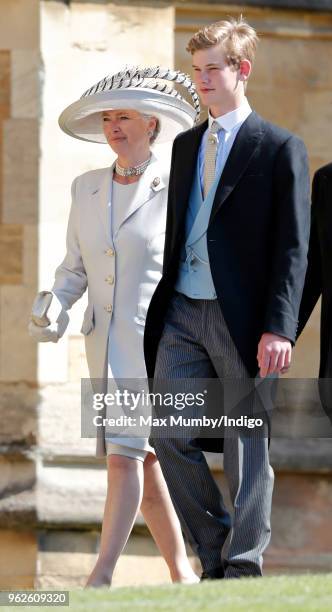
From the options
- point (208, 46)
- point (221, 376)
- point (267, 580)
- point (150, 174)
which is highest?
point (208, 46)

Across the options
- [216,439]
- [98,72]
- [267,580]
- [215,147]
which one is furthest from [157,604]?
[98,72]

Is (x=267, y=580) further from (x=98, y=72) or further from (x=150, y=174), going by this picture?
(x=98, y=72)

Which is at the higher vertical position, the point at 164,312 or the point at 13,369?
the point at 164,312

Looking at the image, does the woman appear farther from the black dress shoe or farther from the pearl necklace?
the black dress shoe

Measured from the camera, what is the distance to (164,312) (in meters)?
5.58

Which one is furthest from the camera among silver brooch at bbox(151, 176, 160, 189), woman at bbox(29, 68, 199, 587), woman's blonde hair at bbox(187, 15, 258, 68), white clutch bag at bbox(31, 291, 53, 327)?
silver brooch at bbox(151, 176, 160, 189)

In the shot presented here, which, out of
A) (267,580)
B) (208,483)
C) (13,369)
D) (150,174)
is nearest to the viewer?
(267,580)

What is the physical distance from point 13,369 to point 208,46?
8.86 feet

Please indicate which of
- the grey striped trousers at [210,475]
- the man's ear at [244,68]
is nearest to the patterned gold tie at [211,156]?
the man's ear at [244,68]

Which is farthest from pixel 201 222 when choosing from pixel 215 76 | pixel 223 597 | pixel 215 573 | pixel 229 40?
pixel 223 597

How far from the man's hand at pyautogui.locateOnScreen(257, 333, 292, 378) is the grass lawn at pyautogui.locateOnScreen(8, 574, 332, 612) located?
0.61 m

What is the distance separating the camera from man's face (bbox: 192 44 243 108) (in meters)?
5.56

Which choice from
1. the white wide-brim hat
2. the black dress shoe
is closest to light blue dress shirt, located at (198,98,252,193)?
the white wide-brim hat

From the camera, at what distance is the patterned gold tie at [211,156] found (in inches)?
219
